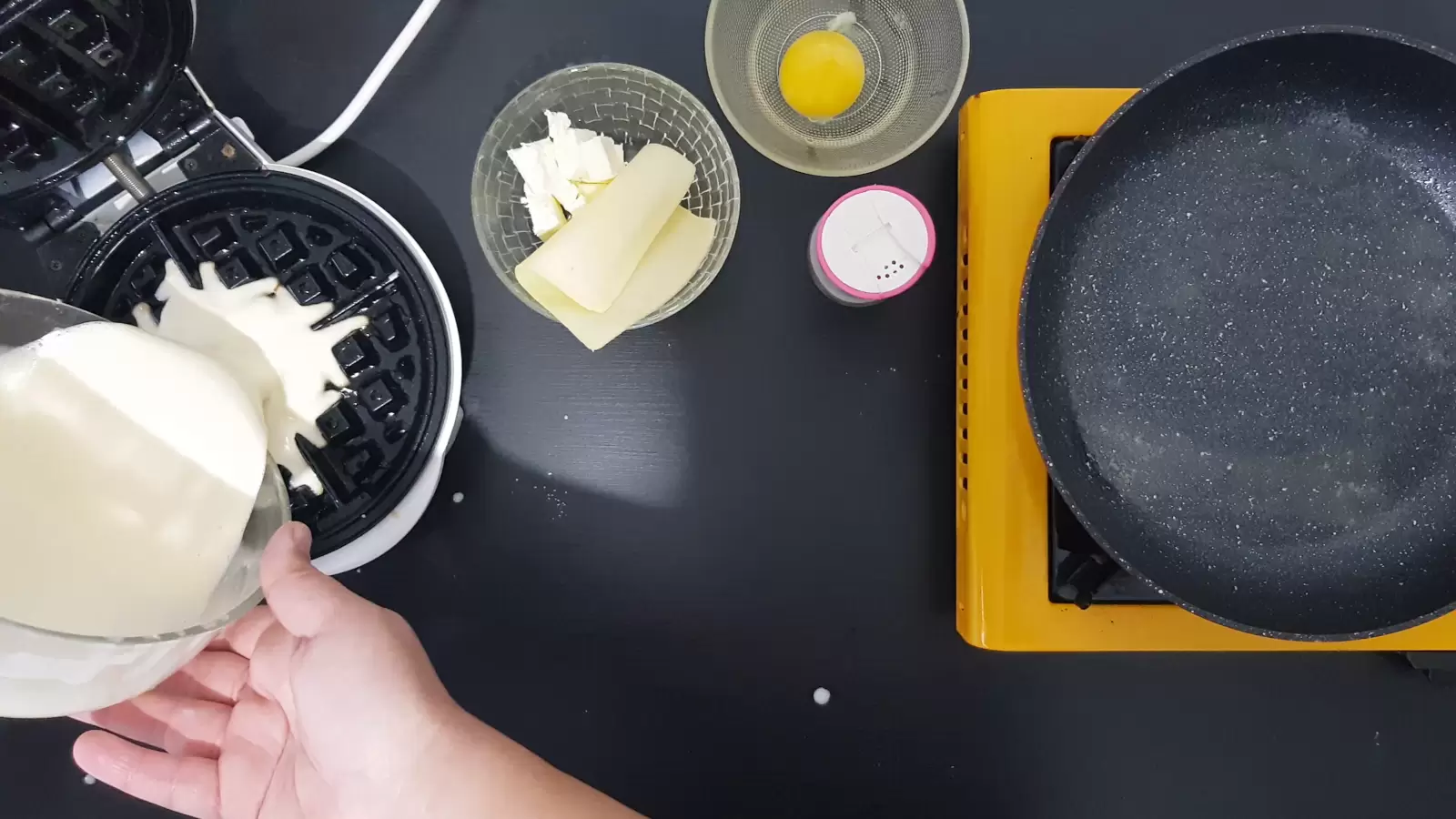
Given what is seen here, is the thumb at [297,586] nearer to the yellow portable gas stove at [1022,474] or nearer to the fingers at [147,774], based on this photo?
the fingers at [147,774]

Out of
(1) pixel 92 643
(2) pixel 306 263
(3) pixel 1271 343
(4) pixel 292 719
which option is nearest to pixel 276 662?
(4) pixel 292 719

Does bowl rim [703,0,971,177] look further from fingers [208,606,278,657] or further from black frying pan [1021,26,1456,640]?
fingers [208,606,278,657]

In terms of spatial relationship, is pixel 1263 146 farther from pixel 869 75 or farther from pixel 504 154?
pixel 504 154

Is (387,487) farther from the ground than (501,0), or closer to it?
closer to it

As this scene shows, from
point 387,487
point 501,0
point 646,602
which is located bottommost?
point 646,602

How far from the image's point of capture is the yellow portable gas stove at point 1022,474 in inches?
21.8

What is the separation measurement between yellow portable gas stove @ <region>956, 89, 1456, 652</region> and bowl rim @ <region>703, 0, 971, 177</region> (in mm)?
75

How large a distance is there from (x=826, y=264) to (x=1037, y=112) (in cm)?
17

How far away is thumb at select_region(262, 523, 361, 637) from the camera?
484 mm

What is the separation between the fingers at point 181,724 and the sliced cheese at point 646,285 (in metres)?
0.38

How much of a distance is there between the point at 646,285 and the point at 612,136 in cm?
14

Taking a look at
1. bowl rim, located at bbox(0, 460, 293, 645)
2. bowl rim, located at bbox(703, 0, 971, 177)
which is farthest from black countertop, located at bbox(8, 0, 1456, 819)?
bowl rim, located at bbox(0, 460, 293, 645)

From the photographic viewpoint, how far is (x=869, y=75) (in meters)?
0.67

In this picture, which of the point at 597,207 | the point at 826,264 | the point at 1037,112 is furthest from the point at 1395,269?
the point at 597,207
